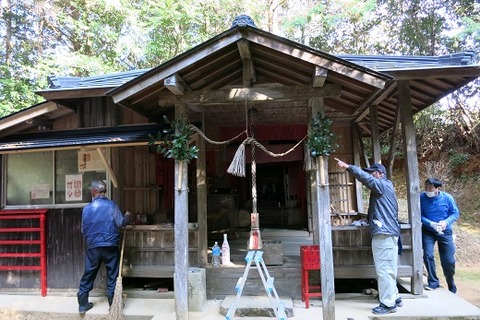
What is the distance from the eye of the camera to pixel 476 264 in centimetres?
794

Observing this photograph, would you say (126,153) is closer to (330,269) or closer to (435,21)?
(330,269)

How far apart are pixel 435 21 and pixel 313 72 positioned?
11.0 meters

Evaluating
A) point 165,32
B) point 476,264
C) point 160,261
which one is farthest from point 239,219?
point 165,32

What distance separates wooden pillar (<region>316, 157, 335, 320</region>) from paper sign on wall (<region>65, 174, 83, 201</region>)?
4.04m

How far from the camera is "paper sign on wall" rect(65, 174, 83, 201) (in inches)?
213

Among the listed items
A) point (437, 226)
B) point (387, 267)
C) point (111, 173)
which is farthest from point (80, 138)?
point (437, 226)

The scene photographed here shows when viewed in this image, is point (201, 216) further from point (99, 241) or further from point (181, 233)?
Answer: point (99, 241)

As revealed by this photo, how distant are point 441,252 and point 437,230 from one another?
489mm

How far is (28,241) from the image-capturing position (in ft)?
17.4

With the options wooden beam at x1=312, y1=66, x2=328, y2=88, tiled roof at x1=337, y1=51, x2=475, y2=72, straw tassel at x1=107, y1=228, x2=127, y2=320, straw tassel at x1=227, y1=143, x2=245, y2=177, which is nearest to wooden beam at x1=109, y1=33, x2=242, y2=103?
wooden beam at x1=312, y1=66, x2=328, y2=88

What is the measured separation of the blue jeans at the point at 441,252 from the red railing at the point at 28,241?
6.21 m

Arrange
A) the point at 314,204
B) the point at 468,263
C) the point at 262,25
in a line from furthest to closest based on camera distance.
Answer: the point at 262,25, the point at 468,263, the point at 314,204

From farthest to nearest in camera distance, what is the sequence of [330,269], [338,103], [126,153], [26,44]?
1. [26,44]
2. [126,153]
3. [338,103]
4. [330,269]

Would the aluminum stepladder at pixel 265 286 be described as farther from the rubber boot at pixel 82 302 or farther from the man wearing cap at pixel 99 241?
the rubber boot at pixel 82 302
